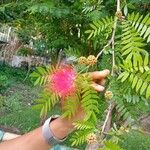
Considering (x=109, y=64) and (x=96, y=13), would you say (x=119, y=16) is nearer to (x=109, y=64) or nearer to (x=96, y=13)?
(x=109, y=64)

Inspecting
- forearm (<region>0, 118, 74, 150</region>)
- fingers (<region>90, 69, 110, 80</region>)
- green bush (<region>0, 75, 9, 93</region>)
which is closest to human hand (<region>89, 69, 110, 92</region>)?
fingers (<region>90, 69, 110, 80</region>)

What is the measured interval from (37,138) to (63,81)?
66cm

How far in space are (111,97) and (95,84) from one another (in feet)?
0.13

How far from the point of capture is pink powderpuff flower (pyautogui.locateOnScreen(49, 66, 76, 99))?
73 cm

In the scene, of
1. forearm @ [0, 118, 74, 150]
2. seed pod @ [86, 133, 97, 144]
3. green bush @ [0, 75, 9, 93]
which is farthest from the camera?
green bush @ [0, 75, 9, 93]

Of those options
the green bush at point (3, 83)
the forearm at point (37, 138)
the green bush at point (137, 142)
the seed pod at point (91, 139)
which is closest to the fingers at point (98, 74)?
the seed pod at point (91, 139)

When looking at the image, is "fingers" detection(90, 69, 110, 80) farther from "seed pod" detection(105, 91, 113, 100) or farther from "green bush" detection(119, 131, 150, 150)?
"green bush" detection(119, 131, 150, 150)

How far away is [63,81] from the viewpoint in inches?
29.0

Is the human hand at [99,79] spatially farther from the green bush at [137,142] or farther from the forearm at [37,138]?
the green bush at [137,142]

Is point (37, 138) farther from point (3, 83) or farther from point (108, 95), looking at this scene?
point (3, 83)

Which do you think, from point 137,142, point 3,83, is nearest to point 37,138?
point 137,142

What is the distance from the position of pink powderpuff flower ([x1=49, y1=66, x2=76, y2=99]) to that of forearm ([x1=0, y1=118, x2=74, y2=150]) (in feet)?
1.05

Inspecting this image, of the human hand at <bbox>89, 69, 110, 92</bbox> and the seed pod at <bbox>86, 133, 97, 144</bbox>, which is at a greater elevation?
the human hand at <bbox>89, 69, 110, 92</bbox>

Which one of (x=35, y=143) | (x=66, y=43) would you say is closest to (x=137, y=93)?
(x=35, y=143)
